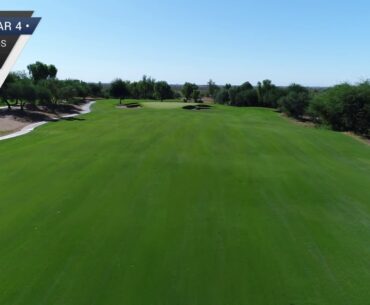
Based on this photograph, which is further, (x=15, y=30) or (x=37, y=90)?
(x=37, y=90)

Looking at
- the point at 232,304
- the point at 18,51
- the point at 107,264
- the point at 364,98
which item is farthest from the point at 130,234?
the point at 364,98

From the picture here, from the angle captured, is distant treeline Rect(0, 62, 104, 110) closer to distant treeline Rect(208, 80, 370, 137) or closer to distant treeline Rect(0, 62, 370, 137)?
distant treeline Rect(0, 62, 370, 137)

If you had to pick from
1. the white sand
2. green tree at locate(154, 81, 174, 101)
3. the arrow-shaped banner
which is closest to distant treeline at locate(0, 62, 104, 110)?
the white sand

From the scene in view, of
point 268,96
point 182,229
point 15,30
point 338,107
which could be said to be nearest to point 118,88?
point 268,96

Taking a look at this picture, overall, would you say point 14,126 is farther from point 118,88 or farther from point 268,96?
point 118,88

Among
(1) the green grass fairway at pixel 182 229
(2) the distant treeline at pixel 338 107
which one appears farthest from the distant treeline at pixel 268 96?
(1) the green grass fairway at pixel 182 229

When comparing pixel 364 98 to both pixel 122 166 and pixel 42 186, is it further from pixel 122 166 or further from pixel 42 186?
pixel 42 186
